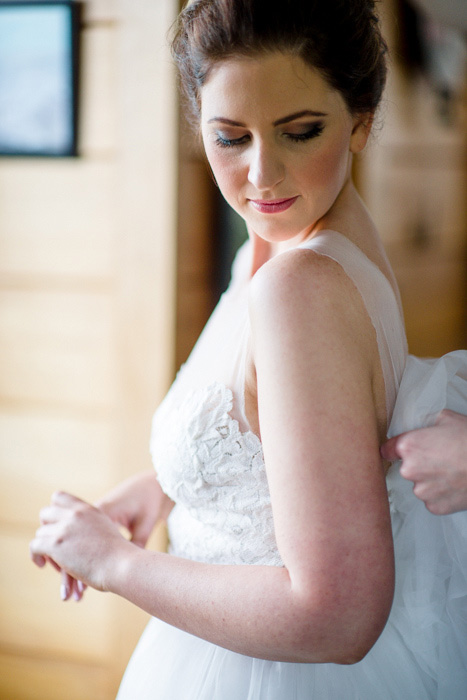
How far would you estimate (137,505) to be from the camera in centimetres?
111

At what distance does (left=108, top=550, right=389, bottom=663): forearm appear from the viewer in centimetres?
63

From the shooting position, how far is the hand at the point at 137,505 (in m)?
1.09

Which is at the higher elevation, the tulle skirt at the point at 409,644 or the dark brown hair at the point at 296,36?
the dark brown hair at the point at 296,36

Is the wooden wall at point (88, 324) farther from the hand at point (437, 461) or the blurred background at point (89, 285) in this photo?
the hand at point (437, 461)

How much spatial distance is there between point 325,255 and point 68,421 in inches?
50.0

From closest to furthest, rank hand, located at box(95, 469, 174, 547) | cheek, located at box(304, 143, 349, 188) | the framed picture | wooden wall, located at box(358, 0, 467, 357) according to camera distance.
→ cheek, located at box(304, 143, 349, 188) → hand, located at box(95, 469, 174, 547) → the framed picture → wooden wall, located at box(358, 0, 467, 357)

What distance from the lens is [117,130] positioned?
63.6 inches

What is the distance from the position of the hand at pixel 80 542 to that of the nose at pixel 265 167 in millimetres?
492

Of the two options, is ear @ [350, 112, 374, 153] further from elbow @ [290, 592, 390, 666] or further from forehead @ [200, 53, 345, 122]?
elbow @ [290, 592, 390, 666]

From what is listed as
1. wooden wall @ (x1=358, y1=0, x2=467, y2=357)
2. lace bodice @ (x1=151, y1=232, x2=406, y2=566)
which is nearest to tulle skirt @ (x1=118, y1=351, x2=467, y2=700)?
lace bodice @ (x1=151, y1=232, x2=406, y2=566)

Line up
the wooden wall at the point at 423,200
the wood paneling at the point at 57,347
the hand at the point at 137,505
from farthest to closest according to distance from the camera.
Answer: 1. the wooden wall at the point at 423,200
2. the wood paneling at the point at 57,347
3. the hand at the point at 137,505

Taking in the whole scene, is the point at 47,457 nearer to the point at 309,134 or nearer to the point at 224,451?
the point at 224,451

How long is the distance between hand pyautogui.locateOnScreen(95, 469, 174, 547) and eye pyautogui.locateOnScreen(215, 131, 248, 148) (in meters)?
0.63

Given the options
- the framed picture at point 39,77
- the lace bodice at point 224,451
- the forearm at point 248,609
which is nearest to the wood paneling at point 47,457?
the framed picture at point 39,77
